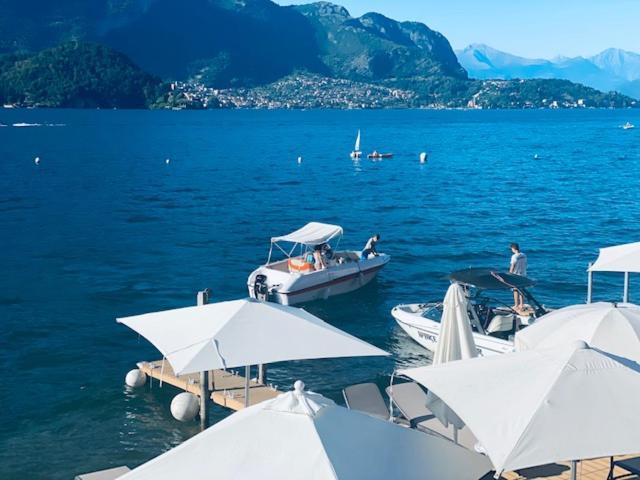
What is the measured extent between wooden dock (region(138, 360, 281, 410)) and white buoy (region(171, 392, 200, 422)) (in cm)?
44

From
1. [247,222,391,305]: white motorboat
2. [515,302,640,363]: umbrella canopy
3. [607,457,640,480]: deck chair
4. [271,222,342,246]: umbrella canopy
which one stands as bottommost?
[247,222,391,305]: white motorboat

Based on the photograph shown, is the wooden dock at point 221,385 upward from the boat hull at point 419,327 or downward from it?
downward

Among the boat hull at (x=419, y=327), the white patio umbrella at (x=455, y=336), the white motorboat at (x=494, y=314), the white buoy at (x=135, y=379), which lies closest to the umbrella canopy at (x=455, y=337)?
the white patio umbrella at (x=455, y=336)

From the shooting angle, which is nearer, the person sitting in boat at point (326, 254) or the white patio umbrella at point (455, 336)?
the white patio umbrella at point (455, 336)

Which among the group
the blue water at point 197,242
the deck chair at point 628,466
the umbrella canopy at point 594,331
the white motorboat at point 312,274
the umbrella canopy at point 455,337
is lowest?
the blue water at point 197,242

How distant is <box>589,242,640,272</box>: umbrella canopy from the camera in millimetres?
17922

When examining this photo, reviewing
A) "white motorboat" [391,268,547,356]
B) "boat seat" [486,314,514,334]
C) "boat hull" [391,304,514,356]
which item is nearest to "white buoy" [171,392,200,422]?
"white motorboat" [391,268,547,356]

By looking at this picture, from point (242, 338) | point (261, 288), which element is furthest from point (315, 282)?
point (242, 338)

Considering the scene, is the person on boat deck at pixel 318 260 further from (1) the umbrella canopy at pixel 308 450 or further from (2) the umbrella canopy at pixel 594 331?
(1) the umbrella canopy at pixel 308 450

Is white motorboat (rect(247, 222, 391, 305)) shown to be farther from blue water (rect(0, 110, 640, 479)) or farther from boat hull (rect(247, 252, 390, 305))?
blue water (rect(0, 110, 640, 479))

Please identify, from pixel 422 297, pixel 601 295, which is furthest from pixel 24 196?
pixel 601 295

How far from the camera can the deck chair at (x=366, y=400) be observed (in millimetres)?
14654

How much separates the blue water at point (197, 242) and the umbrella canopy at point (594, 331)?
7.61 m

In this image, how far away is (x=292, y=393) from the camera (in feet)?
29.5
